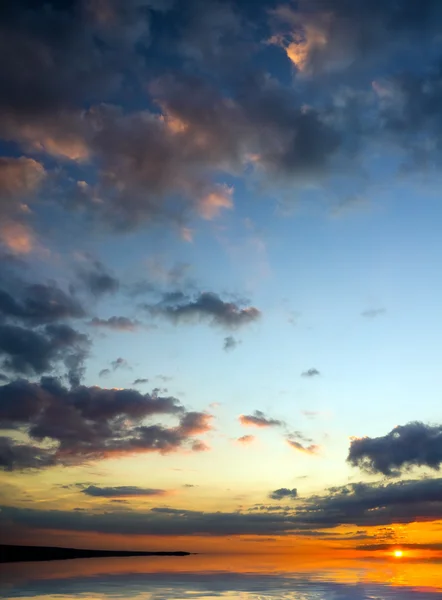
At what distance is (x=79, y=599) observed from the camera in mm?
42125

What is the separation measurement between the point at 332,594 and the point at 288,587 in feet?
27.5

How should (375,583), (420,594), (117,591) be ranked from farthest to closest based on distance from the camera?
(375,583)
(117,591)
(420,594)

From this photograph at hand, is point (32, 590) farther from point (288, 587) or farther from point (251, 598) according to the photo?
point (288, 587)

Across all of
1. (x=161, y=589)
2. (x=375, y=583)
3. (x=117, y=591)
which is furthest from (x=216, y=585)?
(x=375, y=583)

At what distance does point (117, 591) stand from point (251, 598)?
41.9 ft

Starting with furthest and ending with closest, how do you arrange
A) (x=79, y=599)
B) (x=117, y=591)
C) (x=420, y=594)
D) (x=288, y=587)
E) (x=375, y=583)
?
(x=375, y=583)
(x=288, y=587)
(x=117, y=591)
(x=420, y=594)
(x=79, y=599)

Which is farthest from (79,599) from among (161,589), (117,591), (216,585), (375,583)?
(375,583)

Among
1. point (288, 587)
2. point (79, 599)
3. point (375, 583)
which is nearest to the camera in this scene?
point (79, 599)

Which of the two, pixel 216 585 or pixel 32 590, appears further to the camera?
pixel 216 585

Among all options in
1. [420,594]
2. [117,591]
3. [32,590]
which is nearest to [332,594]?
[420,594]

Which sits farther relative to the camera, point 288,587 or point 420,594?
point 288,587

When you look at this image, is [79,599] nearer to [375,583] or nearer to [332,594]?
[332,594]

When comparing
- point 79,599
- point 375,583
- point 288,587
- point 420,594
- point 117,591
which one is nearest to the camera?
point 79,599

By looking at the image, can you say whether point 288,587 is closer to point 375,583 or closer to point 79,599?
point 375,583
